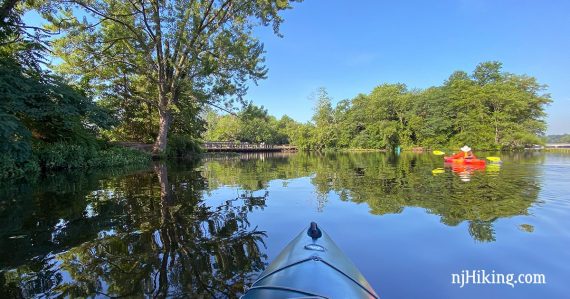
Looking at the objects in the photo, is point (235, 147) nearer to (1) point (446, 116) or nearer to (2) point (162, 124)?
(2) point (162, 124)

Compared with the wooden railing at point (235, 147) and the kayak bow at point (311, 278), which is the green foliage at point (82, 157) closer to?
the kayak bow at point (311, 278)

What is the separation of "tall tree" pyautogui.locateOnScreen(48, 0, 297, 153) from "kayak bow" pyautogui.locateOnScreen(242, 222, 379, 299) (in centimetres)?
1966

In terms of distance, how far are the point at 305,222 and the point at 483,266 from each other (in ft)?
9.72

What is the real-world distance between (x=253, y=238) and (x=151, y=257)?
1531 mm

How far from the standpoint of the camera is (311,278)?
7.30ft

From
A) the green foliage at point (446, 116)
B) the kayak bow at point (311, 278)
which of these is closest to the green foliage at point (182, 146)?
the kayak bow at point (311, 278)

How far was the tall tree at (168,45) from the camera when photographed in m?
19.8

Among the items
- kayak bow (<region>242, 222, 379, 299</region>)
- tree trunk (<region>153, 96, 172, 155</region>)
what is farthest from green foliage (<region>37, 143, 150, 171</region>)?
kayak bow (<region>242, 222, 379, 299</region>)

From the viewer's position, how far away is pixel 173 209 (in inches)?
268

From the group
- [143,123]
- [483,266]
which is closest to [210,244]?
[483,266]

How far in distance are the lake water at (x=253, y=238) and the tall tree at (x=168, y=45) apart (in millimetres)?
14296

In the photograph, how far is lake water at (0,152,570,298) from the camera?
10.9ft

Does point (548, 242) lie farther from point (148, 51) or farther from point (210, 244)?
point (148, 51)

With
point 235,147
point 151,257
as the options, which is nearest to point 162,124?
point 151,257
